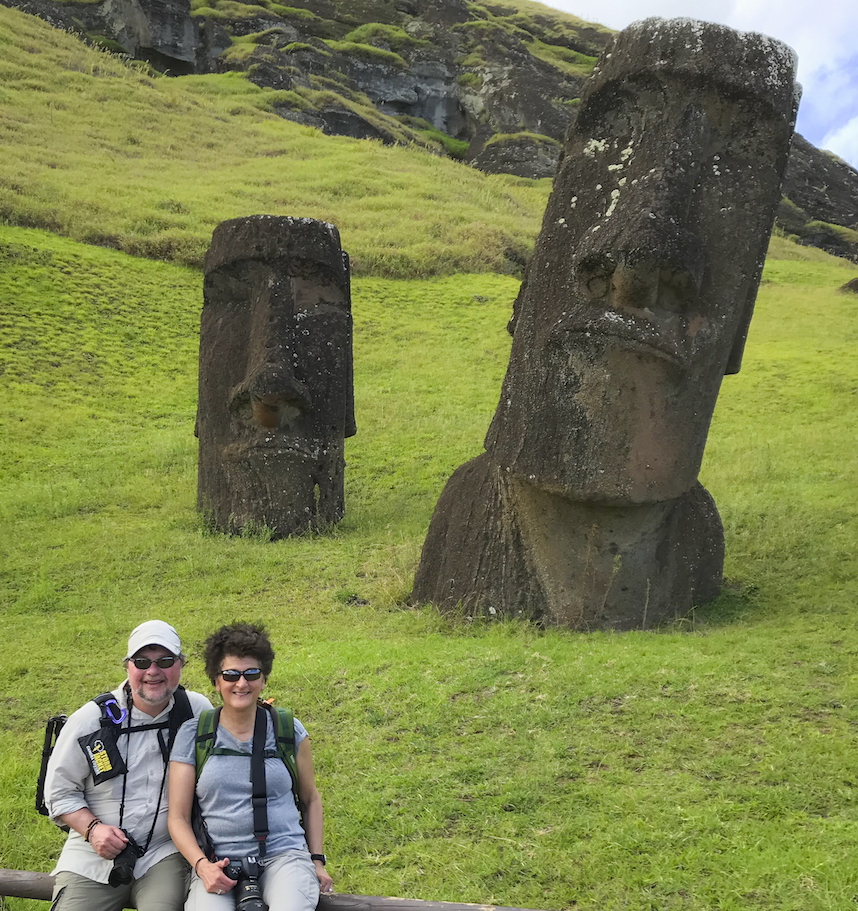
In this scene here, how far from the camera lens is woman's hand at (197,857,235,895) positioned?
9.16ft

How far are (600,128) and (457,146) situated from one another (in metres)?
41.4

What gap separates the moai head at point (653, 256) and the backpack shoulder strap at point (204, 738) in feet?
11.4

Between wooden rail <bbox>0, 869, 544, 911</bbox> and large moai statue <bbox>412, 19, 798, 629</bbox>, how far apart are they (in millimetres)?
3577

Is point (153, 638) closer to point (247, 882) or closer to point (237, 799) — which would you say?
point (237, 799)

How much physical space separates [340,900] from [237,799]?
414 mm

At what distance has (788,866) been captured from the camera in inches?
129

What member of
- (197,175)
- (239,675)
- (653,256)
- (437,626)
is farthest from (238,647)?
(197,175)

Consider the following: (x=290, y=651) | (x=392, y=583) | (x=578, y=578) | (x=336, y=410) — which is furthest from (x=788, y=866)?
(x=336, y=410)

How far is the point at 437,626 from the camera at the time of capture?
6.48 m

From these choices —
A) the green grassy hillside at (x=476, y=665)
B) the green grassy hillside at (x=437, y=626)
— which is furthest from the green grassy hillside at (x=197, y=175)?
the green grassy hillside at (x=476, y=665)

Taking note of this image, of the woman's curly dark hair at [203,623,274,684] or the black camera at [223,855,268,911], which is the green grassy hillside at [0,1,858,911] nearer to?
the black camera at [223,855,268,911]

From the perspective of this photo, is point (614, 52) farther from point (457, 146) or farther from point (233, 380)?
point (457, 146)

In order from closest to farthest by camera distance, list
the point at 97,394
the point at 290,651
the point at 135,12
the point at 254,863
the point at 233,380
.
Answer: the point at 254,863
the point at 290,651
the point at 233,380
the point at 97,394
the point at 135,12

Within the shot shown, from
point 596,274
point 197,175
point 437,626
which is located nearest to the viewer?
point 596,274
